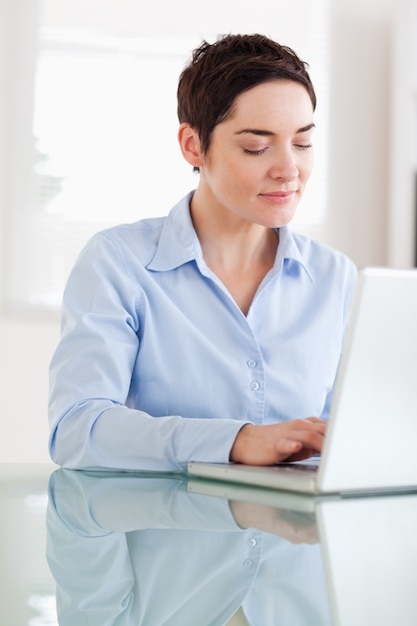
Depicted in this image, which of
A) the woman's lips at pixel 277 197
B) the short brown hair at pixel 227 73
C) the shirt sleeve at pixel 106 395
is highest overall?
the short brown hair at pixel 227 73

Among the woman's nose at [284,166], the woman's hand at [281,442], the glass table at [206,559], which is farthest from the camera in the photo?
the woman's nose at [284,166]

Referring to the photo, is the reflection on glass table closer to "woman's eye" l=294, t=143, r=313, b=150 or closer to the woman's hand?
the woman's hand

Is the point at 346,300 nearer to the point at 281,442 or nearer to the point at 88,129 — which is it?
the point at 281,442

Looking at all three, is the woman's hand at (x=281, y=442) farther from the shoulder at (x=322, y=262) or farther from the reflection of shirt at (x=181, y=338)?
the shoulder at (x=322, y=262)

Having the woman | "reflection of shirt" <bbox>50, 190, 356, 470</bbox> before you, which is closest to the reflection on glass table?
"reflection of shirt" <bbox>50, 190, 356, 470</bbox>

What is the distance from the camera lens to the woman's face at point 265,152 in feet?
5.29

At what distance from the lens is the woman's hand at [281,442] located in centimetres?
116

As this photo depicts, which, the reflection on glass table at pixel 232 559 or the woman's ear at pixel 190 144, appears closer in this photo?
the reflection on glass table at pixel 232 559

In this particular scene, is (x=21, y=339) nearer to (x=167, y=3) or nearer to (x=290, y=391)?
(x=167, y=3)

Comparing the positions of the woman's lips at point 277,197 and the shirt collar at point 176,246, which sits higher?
the woman's lips at point 277,197

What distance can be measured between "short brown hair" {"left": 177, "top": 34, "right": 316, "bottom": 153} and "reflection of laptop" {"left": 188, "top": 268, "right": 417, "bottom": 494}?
76 centimetres

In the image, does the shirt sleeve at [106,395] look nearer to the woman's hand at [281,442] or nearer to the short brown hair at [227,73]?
the woman's hand at [281,442]

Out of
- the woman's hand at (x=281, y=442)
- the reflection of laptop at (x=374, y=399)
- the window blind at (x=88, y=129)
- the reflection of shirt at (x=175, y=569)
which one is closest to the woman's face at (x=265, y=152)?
the woman's hand at (x=281, y=442)

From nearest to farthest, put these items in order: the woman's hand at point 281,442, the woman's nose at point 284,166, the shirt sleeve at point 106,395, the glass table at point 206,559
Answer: the glass table at point 206,559, the woman's hand at point 281,442, the shirt sleeve at point 106,395, the woman's nose at point 284,166
